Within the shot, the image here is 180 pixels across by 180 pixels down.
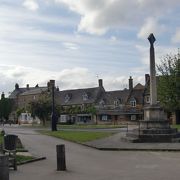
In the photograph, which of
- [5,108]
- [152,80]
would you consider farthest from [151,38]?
[5,108]

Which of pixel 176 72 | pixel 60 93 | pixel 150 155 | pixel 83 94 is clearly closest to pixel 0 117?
pixel 60 93

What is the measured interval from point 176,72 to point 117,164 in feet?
167

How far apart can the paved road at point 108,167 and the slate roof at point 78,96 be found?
8949 centimetres

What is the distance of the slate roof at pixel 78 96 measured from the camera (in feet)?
378

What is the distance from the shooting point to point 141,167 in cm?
1877

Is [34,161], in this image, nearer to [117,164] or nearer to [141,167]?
[117,164]

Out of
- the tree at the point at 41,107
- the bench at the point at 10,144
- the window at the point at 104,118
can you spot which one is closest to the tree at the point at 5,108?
the window at the point at 104,118

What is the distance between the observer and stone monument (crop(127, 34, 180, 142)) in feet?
107

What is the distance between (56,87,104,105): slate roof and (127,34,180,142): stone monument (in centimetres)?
7747

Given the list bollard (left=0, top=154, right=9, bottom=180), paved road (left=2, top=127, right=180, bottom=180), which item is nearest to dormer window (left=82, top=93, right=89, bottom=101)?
paved road (left=2, top=127, right=180, bottom=180)

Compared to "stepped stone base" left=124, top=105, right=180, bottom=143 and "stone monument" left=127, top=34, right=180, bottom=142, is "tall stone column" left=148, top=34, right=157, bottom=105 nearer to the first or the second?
"stone monument" left=127, top=34, right=180, bottom=142

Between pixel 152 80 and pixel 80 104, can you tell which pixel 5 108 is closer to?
pixel 80 104

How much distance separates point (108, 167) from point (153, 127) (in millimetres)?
15853

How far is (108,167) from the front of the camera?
19.0m
